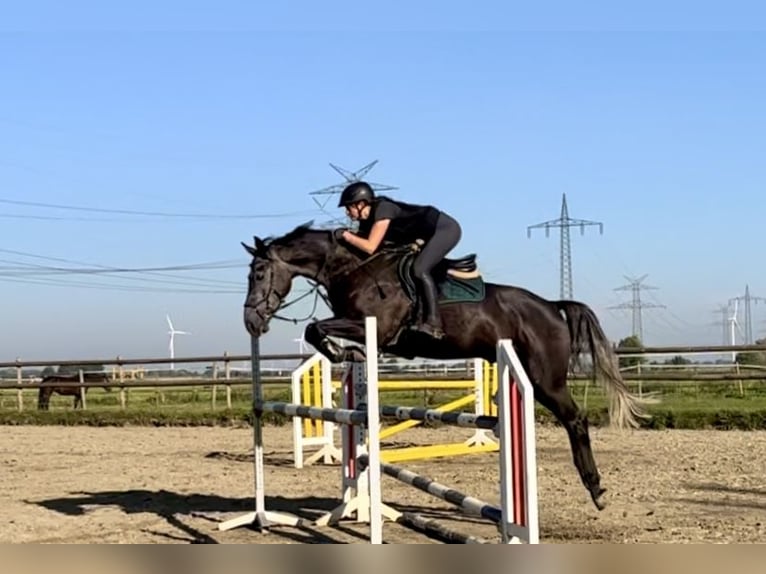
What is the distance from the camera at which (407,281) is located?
5.46 m

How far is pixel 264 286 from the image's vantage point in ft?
18.0

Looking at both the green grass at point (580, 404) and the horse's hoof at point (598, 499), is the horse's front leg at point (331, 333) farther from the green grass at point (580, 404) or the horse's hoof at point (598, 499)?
the green grass at point (580, 404)

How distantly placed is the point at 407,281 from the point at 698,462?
4.55 metres

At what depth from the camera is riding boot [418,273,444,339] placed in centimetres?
538

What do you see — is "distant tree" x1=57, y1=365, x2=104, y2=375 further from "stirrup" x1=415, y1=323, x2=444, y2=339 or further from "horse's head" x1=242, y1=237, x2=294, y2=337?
"stirrup" x1=415, y1=323, x2=444, y2=339

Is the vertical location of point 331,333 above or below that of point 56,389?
above

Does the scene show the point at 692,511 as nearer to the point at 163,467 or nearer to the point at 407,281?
the point at 407,281

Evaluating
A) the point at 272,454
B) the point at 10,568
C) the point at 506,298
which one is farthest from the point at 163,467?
the point at 10,568

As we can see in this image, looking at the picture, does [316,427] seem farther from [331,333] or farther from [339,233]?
[331,333]

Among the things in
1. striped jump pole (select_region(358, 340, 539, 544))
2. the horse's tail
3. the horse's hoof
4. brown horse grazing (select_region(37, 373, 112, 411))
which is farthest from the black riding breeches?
brown horse grazing (select_region(37, 373, 112, 411))

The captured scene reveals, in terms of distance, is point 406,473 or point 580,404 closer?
point 406,473

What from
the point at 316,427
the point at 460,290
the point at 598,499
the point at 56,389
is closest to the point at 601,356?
the point at 598,499

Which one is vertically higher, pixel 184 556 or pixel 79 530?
pixel 184 556

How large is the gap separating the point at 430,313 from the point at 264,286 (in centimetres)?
98
